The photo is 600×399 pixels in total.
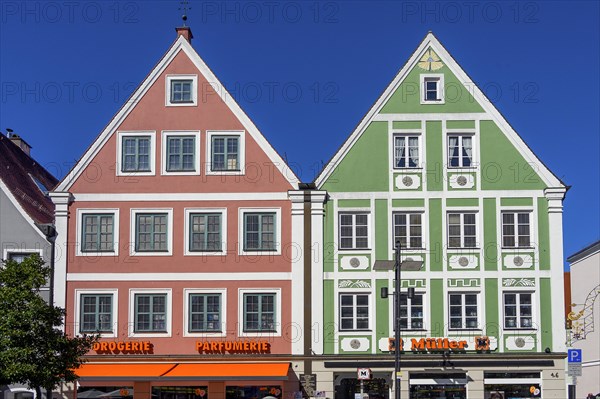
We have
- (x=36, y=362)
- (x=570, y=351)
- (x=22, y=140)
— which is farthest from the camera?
(x=22, y=140)

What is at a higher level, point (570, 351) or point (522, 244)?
point (522, 244)

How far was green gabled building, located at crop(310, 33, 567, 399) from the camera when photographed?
4100 cm

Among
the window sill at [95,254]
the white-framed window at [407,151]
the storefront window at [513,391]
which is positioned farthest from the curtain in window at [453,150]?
the window sill at [95,254]

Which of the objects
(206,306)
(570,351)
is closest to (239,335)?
(206,306)

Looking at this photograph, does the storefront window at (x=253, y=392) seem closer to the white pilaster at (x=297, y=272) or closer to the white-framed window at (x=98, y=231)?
the white pilaster at (x=297, y=272)

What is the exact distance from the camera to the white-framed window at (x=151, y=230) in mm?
42469

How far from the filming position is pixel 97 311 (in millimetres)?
42094

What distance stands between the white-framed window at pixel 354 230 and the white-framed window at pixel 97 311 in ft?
33.6

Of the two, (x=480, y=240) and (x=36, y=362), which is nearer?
(x=36, y=362)

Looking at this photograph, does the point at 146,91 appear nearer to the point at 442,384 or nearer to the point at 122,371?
the point at 122,371

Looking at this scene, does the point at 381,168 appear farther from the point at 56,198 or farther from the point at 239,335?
the point at 56,198

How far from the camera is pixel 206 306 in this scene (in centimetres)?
4191

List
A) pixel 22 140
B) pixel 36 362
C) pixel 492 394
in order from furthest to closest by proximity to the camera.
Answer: pixel 22 140 < pixel 492 394 < pixel 36 362

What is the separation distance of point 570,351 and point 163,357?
19.6 meters
